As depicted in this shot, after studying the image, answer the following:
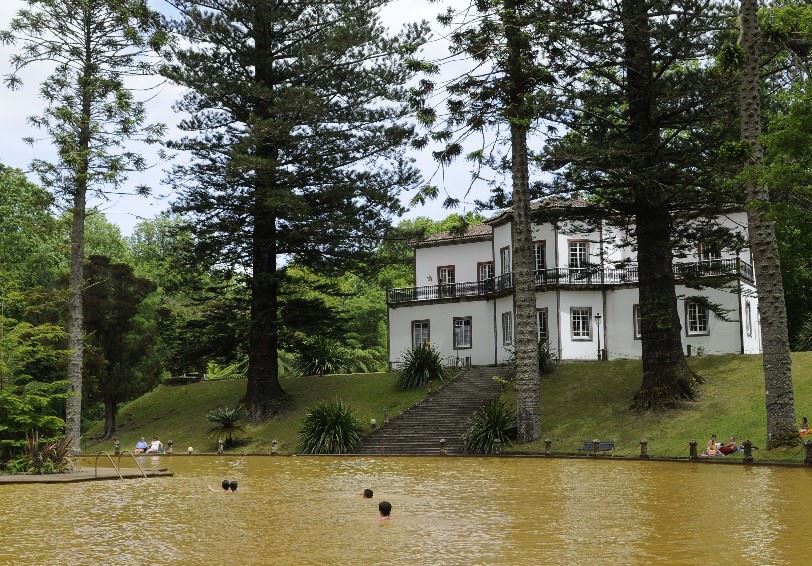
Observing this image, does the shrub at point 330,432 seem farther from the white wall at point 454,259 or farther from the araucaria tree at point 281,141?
A: the white wall at point 454,259

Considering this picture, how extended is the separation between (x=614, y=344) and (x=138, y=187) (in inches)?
871

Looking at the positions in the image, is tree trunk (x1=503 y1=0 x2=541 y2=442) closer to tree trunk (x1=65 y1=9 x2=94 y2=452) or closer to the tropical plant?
the tropical plant

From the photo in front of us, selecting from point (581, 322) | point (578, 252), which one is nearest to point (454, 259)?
point (578, 252)

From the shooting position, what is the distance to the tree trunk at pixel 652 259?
28125 mm

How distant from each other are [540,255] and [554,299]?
2.65 m

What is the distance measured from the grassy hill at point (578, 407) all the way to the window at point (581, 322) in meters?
4.71

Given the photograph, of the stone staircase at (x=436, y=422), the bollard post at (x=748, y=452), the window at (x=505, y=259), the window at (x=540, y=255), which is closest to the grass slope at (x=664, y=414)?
the bollard post at (x=748, y=452)

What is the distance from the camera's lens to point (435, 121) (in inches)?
1075

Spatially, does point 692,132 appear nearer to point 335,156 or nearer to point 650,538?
point 335,156

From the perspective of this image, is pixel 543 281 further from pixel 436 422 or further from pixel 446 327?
pixel 436 422

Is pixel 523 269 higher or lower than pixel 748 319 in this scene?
higher

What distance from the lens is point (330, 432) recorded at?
31.4 m

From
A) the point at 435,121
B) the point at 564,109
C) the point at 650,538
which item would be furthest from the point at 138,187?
the point at 650,538

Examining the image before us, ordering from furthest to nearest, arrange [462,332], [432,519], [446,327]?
[446,327]
[462,332]
[432,519]
